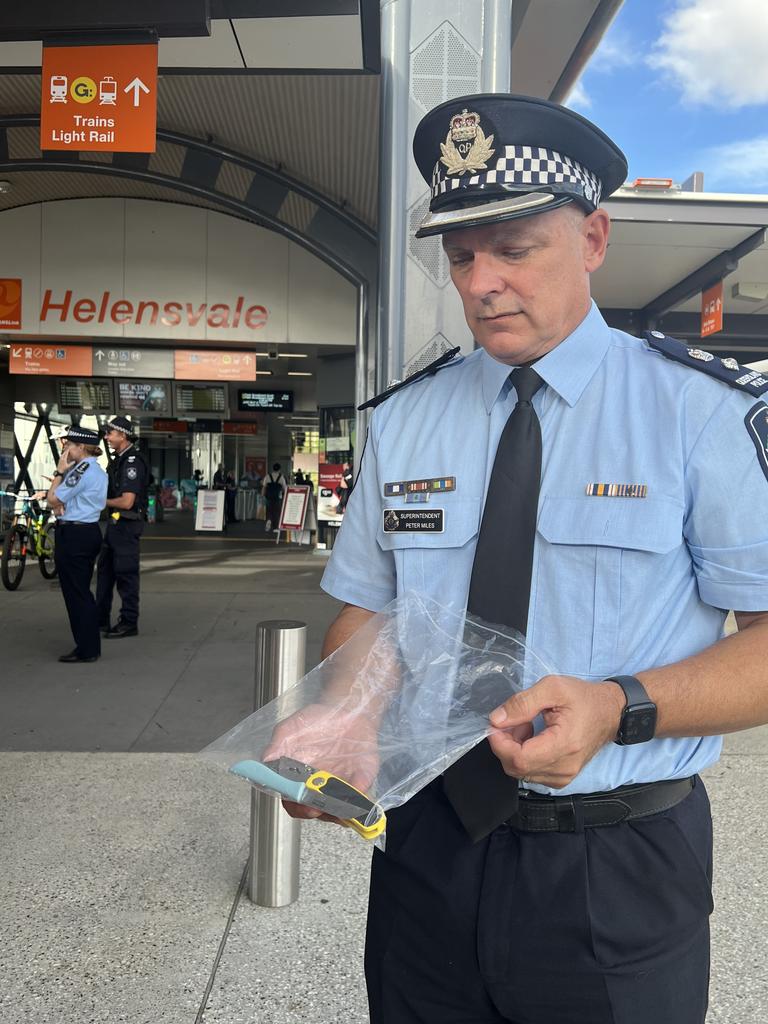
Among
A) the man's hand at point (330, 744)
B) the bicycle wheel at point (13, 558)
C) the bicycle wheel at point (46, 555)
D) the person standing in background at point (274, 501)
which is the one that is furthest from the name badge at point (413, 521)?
the person standing in background at point (274, 501)

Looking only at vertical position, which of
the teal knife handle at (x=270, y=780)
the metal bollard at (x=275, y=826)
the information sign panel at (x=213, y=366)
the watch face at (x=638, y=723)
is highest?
the information sign panel at (x=213, y=366)

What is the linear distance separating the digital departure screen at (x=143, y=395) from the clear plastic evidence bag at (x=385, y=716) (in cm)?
1459

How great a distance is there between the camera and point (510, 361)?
4.33ft

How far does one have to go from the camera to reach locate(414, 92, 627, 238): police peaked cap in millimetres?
1227

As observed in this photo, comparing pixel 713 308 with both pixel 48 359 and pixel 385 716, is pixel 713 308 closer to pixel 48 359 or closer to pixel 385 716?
pixel 48 359

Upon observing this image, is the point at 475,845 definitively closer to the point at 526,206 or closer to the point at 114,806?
the point at 526,206

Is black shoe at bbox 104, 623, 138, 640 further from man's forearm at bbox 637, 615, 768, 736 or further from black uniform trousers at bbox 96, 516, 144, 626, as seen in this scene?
man's forearm at bbox 637, 615, 768, 736

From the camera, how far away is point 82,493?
6.71m

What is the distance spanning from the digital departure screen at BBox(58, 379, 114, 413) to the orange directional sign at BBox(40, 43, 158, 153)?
9987 mm

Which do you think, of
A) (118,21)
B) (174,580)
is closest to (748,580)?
(118,21)

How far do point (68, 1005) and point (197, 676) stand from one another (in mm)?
3814

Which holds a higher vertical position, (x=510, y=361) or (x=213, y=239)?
(x=213, y=239)

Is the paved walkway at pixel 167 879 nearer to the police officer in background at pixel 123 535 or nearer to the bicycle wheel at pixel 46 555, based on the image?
the police officer in background at pixel 123 535

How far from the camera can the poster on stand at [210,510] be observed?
18234mm
